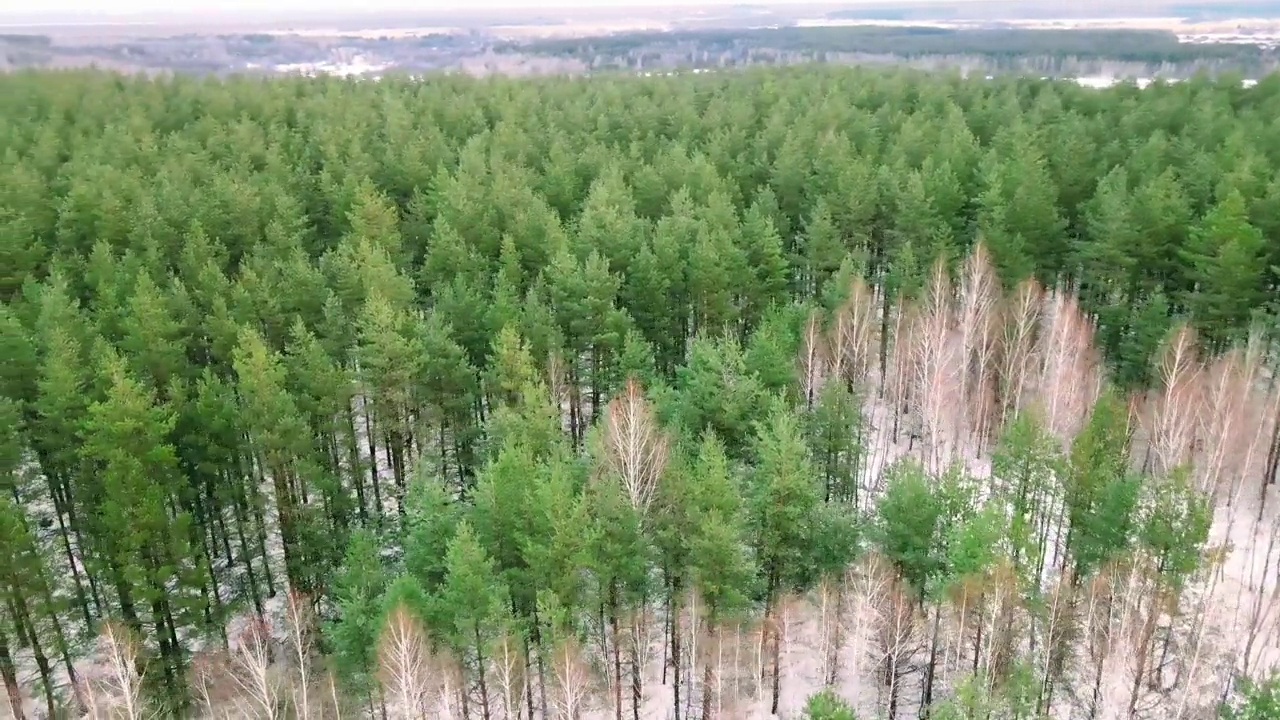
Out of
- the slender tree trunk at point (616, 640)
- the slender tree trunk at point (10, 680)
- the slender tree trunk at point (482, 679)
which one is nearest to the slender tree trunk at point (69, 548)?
the slender tree trunk at point (10, 680)

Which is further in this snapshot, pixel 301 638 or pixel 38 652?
pixel 301 638

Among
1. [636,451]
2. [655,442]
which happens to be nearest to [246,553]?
[636,451]

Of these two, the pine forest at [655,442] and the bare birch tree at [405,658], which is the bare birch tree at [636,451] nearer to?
the pine forest at [655,442]

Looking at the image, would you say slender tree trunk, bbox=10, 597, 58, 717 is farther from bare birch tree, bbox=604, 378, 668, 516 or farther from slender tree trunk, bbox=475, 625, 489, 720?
bare birch tree, bbox=604, 378, 668, 516

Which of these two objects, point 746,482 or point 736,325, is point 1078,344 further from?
point 746,482

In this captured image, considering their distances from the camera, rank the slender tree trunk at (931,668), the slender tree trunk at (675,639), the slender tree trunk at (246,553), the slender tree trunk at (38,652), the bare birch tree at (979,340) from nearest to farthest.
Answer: the slender tree trunk at (38,652) → the slender tree trunk at (931,668) → the slender tree trunk at (675,639) → the slender tree trunk at (246,553) → the bare birch tree at (979,340)

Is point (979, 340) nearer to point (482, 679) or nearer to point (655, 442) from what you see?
point (655, 442)

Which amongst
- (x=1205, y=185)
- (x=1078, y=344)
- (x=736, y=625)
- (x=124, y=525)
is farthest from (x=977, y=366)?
(x=124, y=525)

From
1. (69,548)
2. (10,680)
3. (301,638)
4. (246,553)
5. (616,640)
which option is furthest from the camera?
(69,548)
